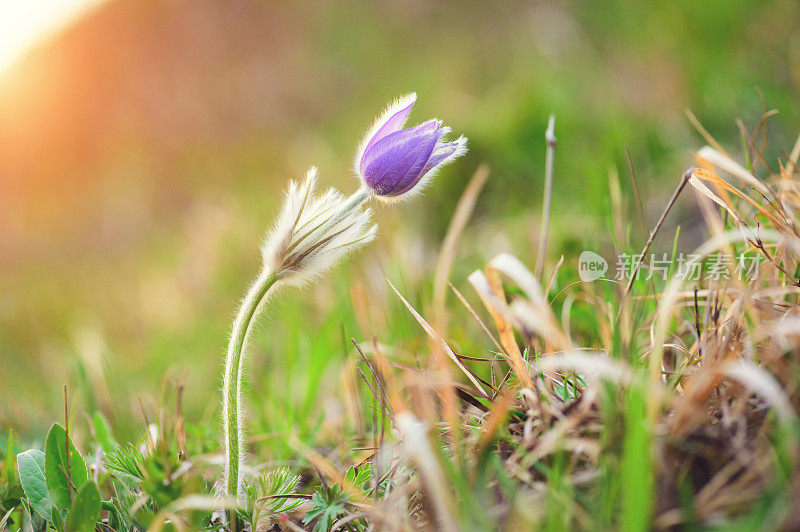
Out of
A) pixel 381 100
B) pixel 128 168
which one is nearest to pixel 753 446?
pixel 381 100

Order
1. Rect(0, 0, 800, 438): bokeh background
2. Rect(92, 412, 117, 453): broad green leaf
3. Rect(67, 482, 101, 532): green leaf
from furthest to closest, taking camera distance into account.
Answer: Rect(0, 0, 800, 438): bokeh background, Rect(92, 412, 117, 453): broad green leaf, Rect(67, 482, 101, 532): green leaf

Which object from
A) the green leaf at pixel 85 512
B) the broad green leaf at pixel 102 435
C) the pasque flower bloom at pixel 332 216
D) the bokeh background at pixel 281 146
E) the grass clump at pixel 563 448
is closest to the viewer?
the grass clump at pixel 563 448

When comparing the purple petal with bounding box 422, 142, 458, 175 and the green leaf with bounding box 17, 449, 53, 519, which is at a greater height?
the purple petal with bounding box 422, 142, 458, 175

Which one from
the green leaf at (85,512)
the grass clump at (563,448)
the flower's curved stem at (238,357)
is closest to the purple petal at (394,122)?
the flower's curved stem at (238,357)

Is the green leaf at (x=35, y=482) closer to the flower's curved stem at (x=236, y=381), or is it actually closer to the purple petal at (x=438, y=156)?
the flower's curved stem at (x=236, y=381)

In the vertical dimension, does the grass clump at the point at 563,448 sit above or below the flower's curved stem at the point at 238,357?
below

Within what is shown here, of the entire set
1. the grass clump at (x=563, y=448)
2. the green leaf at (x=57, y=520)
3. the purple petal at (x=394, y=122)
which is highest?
the purple petal at (x=394, y=122)

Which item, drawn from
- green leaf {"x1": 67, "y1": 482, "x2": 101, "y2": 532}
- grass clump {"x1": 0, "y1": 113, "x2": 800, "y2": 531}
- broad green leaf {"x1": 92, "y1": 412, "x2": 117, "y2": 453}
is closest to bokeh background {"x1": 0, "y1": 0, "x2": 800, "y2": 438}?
broad green leaf {"x1": 92, "y1": 412, "x2": 117, "y2": 453}

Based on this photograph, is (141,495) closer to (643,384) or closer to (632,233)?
(643,384)

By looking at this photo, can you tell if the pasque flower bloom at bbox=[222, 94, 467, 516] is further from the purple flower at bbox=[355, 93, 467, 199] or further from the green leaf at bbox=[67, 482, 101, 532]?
the green leaf at bbox=[67, 482, 101, 532]
